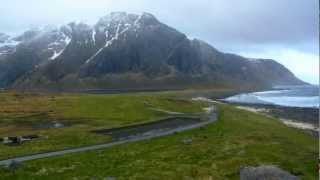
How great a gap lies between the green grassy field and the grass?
13.0m

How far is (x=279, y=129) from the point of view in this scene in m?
119

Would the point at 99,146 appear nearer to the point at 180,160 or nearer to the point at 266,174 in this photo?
the point at 180,160

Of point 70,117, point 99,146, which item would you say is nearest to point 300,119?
point 70,117

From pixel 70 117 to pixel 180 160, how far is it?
78777 mm

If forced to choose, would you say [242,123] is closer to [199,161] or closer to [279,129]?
[279,129]

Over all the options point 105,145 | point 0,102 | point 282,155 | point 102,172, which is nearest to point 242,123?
point 105,145

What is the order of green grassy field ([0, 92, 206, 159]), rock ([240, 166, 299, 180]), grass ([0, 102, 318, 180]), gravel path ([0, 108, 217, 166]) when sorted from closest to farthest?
rock ([240, 166, 299, 180])
grass ([0, 102, 318, 180])
gravel path ([0, 108, 217, 166])
green grassy field ([0, 92, 206, 159])

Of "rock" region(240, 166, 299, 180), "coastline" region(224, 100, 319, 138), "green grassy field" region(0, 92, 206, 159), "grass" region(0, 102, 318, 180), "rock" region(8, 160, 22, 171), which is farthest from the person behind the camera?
"coastline" region(224, 100, 319, 138)

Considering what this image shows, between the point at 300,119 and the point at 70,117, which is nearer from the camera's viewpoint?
the point at 70,117

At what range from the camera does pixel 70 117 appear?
14575cm

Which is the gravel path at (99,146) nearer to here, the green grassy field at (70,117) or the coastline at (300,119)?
the green grassy field at (70,117)

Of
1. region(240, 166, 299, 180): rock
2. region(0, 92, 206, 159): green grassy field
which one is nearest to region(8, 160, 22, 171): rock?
region(0, 92, 206, 159): green grassy field

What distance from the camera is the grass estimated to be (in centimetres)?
6234

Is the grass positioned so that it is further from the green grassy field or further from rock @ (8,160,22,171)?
the green grassy field
